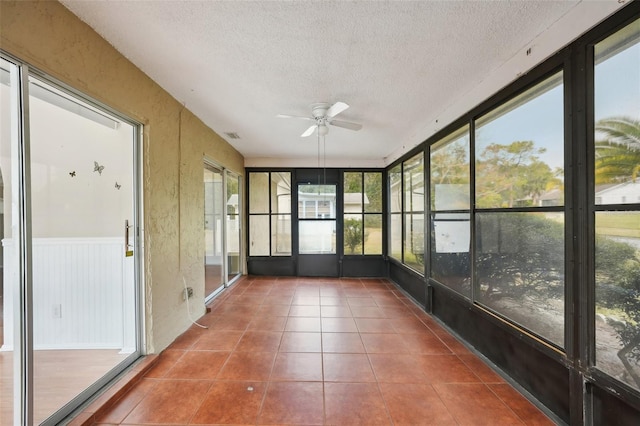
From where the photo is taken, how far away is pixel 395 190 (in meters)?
5.11

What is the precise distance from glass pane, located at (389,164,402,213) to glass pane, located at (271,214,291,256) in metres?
2.21

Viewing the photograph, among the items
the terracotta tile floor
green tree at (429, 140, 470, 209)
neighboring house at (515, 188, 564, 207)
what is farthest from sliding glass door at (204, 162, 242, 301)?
neighboring house at (515, 188, 564, 207)

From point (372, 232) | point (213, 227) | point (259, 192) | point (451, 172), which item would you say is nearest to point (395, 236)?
point (372, 232)

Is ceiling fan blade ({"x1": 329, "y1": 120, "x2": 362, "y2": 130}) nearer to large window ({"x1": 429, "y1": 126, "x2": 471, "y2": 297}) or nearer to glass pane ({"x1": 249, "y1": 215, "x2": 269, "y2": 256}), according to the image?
large window ({"x1": 429, "y1": 126, "x2": 471, "y2": 297})

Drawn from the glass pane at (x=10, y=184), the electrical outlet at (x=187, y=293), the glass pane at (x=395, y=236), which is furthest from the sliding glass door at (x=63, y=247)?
the glass pane at (x=395, y=236)

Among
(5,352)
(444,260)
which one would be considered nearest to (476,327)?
A: (444,260)

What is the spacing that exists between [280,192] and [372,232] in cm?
220

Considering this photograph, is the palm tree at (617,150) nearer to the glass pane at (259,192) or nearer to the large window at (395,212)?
the large window at (395,212)

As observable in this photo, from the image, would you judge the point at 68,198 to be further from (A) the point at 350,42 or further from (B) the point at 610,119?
(B) the point at 610,119

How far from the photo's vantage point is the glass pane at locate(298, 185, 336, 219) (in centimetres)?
566

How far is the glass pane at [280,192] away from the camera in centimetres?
566

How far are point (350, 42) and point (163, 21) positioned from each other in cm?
122

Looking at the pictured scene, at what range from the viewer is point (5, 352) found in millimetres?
1484

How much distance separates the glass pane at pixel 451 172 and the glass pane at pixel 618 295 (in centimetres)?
128
